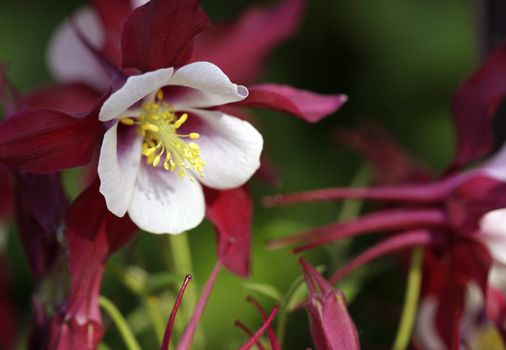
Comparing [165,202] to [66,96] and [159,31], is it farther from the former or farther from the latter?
[66,96]

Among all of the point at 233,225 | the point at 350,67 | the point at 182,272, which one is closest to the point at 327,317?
the point at 233,225

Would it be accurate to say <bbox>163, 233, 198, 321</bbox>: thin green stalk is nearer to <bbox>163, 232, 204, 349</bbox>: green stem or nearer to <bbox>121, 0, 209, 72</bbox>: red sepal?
<bbox>163, 232, 204, 349</bbox>: green stem

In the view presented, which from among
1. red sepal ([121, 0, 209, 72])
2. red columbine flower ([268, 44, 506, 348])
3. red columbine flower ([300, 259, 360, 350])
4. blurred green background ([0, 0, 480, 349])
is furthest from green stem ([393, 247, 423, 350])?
blurred green background ([0, 0, 480, 349])

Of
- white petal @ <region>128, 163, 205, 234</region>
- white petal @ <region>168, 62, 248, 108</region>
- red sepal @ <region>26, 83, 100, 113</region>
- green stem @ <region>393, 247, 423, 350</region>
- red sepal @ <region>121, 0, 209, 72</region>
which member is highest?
red sepal @ <region>121, 0, 209, 72</region>

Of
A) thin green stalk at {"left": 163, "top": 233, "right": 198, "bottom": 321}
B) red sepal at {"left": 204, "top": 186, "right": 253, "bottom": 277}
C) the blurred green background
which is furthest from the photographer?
the blurred green background

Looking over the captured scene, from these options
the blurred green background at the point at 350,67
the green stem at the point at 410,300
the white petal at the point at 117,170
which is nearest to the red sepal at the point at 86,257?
the white petal at the point at 117,170

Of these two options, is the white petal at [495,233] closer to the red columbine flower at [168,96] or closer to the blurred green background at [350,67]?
the red columbine flower at [168,96]
